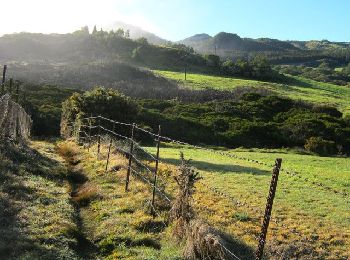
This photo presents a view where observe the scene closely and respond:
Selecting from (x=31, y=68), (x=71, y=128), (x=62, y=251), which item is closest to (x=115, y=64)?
(x=31, y=68)

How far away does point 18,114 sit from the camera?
31.6 m

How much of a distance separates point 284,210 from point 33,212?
9.61 m

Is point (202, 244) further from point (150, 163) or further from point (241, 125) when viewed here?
point (241, 125)

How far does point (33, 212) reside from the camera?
573 inches

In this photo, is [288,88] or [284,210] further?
[288,88]

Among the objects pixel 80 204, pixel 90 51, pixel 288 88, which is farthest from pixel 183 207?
pixel 90 51

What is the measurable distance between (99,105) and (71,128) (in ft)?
16.0

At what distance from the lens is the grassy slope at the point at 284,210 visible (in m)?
13.2

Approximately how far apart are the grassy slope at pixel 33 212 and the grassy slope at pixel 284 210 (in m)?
4.58

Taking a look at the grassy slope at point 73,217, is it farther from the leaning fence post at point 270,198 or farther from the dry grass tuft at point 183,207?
the leaning fence post at point 270,198

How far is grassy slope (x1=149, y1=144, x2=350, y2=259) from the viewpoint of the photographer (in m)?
13.2

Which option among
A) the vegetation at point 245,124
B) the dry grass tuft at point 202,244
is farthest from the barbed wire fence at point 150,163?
A: the vegetation at point 245,124

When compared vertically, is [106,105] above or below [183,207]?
below

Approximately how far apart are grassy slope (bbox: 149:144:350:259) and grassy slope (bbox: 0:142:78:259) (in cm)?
458
